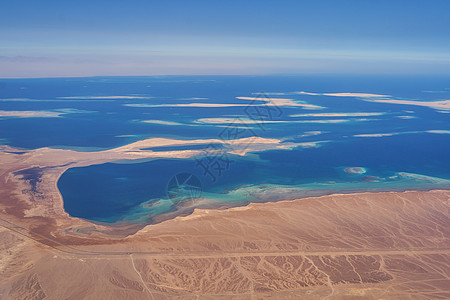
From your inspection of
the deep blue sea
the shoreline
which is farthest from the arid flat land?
the deep blue sea

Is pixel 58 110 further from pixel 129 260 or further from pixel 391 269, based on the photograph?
pixel 391 269

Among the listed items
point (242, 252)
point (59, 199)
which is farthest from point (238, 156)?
point (242, 252)

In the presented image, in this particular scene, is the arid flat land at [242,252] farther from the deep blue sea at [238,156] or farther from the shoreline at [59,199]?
the deep blue sea at [238,156]

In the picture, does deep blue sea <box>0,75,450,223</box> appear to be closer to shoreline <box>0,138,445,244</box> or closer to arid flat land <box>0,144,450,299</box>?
shoreline <box>0,138,445,244</box>

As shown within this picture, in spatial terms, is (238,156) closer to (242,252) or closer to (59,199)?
(59,199)

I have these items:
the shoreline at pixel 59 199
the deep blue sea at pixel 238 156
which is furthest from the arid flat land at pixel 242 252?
the deep blue sea at pixel 238 156
